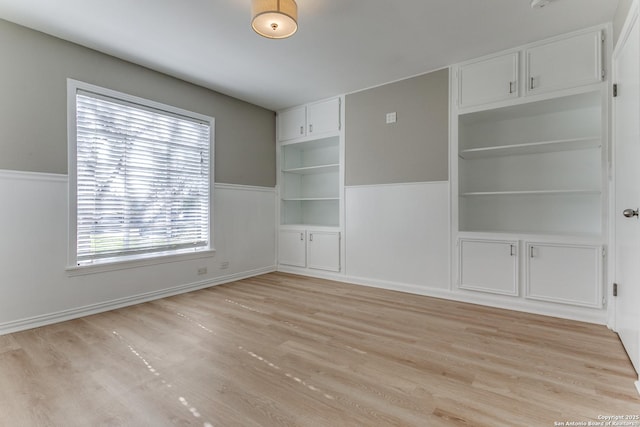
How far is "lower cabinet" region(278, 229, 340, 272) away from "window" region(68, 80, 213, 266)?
51.4 inches

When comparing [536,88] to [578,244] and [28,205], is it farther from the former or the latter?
[28,205]

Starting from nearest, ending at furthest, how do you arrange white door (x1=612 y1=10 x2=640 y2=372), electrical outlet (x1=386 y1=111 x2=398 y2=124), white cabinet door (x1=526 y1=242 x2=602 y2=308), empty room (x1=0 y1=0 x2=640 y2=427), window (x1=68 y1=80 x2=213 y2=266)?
empty room (x1=0 y1=0 x2=640 y2=427) < white door (x1=612 y1=10 x2=640 y2=372) < white cabinet door (x1=526 y1=242 x2=602 y2=308) < window (x1=68 y1=80 x2=213 y2=266) < electrical outlet (x1=386 y1=111 x2=398 y2=124)

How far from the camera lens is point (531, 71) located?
304 cm

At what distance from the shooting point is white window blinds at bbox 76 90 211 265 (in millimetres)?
3070

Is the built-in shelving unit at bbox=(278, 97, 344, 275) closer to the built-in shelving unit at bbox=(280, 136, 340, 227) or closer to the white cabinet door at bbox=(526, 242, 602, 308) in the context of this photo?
the built-in shelving unit at bbox=(280, 136, 340, 227)

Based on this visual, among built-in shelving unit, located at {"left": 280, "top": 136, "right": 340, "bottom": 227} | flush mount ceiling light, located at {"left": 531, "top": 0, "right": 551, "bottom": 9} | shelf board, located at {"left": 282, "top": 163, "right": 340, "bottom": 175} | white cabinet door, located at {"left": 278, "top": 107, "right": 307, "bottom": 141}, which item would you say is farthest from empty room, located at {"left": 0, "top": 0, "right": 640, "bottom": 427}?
built-in shelving unit, located at {"left": 280, "top": 136, "right": 340, "bottom": 227}

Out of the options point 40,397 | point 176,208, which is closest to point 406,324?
point 40,397

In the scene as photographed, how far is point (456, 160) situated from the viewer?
11.4 ft

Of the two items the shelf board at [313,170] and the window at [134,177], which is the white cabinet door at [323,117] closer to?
the shelf board at [313,170]

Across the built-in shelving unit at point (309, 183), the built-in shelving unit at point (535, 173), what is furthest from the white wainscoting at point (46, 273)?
the built-in shelving unit at point (535, 173)

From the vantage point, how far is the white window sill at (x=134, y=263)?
3.01 m

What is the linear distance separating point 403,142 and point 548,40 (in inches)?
64.6

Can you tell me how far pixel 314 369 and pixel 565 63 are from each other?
3.44 meters

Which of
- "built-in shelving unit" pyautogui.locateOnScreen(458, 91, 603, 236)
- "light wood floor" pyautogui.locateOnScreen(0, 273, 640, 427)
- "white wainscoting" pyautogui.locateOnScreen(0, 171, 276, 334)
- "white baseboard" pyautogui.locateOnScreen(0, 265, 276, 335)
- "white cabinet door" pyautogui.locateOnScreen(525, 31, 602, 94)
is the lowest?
"light wood floor" pyautogui.locateOnScreen(0, 273, 640, 427)
